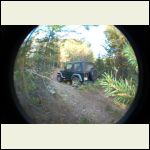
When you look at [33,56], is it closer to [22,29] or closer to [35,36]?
[35,36]

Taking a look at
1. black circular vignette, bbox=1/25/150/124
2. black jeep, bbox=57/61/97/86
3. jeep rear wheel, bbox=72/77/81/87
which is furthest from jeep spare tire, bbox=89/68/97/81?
black circular vignette, bbox=1/25/150/124

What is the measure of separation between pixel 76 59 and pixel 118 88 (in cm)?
57

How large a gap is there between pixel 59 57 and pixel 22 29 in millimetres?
1367

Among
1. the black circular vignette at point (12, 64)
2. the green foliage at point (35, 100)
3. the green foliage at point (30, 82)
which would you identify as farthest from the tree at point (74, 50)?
the black circular vignette at point (12, 64)

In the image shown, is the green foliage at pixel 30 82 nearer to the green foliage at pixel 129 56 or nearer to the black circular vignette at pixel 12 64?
the green foliage at pixel 129 56

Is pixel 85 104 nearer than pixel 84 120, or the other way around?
pixel 84 120

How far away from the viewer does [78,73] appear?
3.00 meters

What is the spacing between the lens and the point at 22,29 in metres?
1.54

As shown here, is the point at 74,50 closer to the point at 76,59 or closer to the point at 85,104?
the point at 76,59

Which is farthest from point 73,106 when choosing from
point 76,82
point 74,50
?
point 74,50

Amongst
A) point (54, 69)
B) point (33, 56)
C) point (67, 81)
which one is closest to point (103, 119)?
point (67, 81)

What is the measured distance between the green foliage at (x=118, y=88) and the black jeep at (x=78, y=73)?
0.14 m

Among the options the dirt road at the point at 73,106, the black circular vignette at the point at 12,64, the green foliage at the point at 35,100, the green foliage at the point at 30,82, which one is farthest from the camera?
the dirt road at the point at 73,106

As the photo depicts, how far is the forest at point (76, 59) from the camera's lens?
9.19 ft
